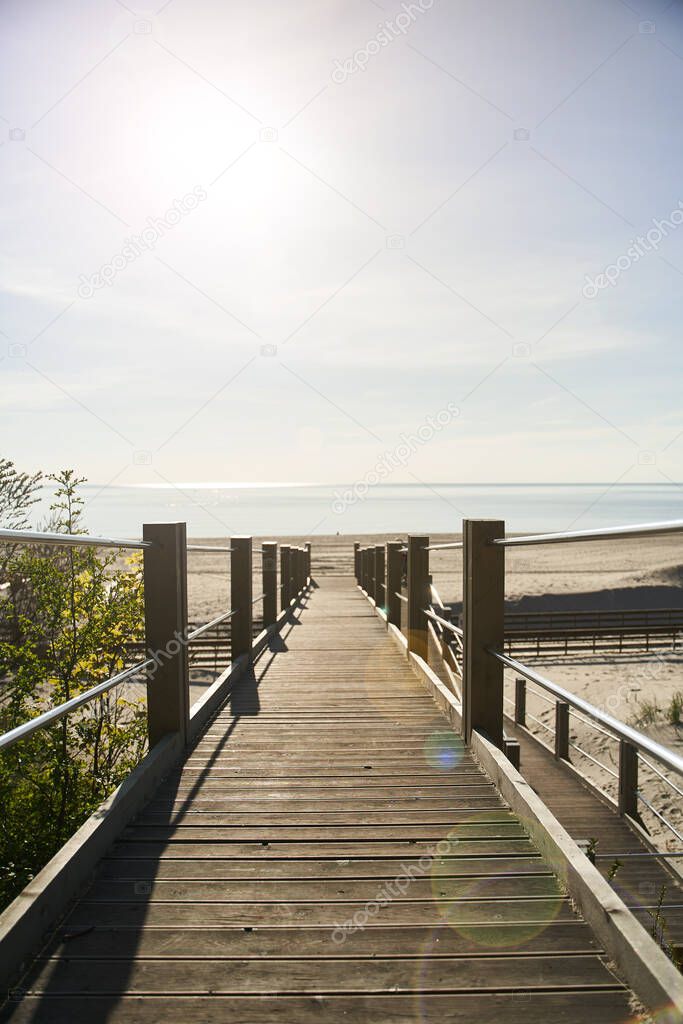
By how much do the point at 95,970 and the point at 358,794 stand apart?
155 centimetres

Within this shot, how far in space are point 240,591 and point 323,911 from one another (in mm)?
4264

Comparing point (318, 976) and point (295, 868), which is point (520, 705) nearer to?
point (295, 868)

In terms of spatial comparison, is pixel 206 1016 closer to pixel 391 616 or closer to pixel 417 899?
pixel 417 899

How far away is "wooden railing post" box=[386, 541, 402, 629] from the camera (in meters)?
8.30

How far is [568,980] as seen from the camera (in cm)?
191

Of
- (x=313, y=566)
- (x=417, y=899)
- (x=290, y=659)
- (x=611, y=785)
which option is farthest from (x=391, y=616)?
(x=313, y=566)

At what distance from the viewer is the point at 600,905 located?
210 centimetres

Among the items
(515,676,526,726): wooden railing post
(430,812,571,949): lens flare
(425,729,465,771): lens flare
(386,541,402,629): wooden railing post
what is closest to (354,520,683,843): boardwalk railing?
(425,729,465,771): lens flare

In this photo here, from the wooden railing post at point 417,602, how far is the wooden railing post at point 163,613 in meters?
3.04

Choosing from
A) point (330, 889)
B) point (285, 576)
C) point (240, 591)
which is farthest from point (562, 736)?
point (330, 889)

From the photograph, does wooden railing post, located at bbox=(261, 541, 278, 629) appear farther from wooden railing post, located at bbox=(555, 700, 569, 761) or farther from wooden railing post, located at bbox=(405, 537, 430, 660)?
wooden railing post, located at bbox=(555, 700, 569, 761)

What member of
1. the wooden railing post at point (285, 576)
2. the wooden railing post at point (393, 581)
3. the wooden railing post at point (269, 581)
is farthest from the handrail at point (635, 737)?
the wooden railing post at point (285, 576)

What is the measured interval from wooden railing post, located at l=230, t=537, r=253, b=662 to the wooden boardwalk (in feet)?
8.25

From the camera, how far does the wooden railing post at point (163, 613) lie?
3654mm
